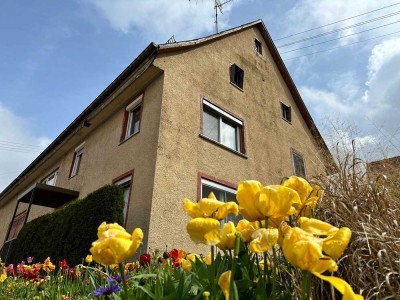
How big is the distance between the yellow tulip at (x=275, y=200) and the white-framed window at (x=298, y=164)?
1113 cm

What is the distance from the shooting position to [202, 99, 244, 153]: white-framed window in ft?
29.3

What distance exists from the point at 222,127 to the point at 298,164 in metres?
4.47

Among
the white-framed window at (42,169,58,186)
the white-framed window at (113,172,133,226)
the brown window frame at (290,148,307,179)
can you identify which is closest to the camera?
the white-framed window at (113,172,133,226)

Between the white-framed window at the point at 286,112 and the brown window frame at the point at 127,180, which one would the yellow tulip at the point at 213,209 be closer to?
the brown window frame at the point at 127,180

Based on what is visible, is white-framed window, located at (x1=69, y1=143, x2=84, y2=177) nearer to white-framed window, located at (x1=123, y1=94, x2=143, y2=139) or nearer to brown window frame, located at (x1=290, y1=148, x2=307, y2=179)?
white-framed window, located at (x1=123, y1=94, x2=143, y2=139)

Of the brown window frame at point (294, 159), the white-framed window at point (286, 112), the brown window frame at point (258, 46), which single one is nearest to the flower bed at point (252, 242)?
the brown window frame at point (294, 159)

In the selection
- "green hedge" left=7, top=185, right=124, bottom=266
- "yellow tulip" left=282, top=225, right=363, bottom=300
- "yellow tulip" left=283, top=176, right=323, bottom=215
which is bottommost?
"yellow tulip" left=282, top=225, right=363, bottom=300

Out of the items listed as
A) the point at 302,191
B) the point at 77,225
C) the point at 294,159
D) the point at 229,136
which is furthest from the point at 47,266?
the point at 294,159

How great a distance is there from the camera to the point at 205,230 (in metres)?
0.96

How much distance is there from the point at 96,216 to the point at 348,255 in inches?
219

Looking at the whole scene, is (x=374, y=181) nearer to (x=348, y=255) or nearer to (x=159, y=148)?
(x=348, y=255)

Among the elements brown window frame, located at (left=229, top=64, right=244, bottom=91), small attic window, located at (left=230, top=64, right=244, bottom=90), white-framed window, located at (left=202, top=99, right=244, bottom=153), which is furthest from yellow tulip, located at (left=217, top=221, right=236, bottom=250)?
small attic window, located at (left=230, top=64, right=244, bottom=90)

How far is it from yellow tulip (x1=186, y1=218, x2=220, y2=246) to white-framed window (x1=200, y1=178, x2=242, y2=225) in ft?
20.8

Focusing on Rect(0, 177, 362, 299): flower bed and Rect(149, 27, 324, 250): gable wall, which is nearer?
Rect(0, 177, 362, 299): flower bed
